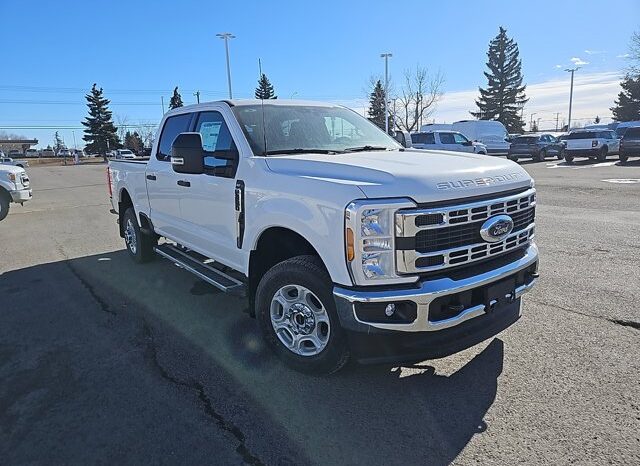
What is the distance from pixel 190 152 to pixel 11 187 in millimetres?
9780

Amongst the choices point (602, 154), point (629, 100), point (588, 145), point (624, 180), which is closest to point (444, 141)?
point (624, 180)

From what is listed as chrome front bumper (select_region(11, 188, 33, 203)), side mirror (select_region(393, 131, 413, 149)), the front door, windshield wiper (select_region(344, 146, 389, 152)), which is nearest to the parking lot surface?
the front door

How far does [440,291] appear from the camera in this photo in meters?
2.77

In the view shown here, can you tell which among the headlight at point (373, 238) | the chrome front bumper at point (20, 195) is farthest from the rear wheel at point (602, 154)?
the headlight at point (373, 238)

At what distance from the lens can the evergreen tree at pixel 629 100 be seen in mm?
57000

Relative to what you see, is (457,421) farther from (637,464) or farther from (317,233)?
(317,233)

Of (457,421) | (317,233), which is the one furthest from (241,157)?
(457,421)

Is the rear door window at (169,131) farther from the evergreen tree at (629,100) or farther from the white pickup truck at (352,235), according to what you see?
the evergreen tree at (629,100)

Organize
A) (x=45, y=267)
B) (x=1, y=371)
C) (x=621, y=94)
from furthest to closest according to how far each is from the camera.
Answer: (x=621, y=94), (x=45, y=267), (x=1, y=371)

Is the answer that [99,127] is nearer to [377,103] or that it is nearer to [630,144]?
[377,103]

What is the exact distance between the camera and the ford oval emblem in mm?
3039

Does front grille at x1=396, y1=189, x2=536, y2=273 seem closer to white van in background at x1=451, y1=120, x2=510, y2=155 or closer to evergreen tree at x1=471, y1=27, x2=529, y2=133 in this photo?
white van in background at x1=451, y1=120, x2=510, y2=155

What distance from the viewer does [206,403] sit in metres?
3.09

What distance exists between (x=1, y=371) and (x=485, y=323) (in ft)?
11.8
